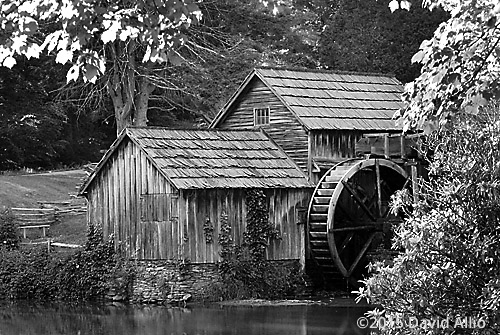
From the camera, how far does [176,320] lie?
70.4ft

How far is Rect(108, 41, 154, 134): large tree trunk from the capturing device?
36.4 m

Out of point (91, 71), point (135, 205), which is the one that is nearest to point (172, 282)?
point (135, 205)

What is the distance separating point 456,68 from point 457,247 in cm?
352

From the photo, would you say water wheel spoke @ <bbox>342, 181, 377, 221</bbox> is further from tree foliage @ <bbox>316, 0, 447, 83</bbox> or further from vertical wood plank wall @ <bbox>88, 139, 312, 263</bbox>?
tree foliage @ <bbox>316, 0, 447, 83</bbox>

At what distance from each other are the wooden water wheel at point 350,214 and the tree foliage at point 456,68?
16.9m

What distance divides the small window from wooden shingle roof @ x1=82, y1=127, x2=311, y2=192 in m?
0.69

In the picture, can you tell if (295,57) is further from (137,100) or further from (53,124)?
(53,124)

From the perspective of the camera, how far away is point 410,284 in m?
12.0

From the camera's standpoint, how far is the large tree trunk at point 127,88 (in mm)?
36406

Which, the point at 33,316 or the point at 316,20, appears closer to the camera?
the point at 33,316

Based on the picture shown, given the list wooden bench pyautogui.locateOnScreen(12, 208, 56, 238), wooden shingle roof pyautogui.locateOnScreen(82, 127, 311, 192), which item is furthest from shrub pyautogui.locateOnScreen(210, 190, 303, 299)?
wooden bench pyautogui.locateOnScreen(12, 208, 56, 238)

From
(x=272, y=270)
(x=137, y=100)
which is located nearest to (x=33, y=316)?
(x=272, y=270)

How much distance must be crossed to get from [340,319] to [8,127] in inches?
974

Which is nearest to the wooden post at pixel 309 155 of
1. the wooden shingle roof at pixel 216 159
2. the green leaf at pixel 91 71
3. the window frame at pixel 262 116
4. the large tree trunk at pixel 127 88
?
the wooden shingle roof at pixel 216 159
